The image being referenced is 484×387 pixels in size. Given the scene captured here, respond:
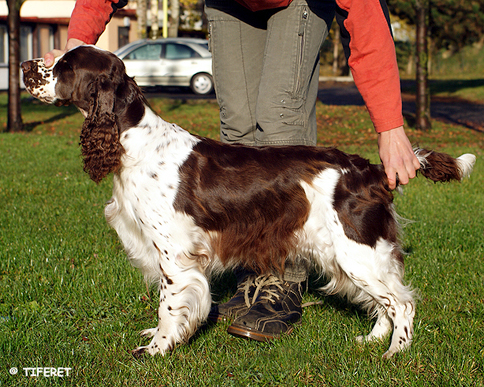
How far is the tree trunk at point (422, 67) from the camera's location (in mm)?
12016

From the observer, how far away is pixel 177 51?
1956 centimetres

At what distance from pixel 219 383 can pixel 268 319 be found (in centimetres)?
69

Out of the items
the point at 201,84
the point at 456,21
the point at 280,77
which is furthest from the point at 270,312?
the point at 456,21

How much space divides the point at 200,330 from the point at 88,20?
6.59 ft

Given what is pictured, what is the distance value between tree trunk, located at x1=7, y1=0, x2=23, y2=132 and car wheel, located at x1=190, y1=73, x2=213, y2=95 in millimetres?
8449

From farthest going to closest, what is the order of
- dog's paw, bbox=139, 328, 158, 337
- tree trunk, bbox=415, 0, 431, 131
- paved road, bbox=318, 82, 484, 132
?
paved road, bbox=318, 82, 484, 132, tree trunk, bbox=415, 0, 431, 131, dog's paw, bbox=139, 328, 158, 337

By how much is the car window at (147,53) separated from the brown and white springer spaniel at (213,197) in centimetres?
1735

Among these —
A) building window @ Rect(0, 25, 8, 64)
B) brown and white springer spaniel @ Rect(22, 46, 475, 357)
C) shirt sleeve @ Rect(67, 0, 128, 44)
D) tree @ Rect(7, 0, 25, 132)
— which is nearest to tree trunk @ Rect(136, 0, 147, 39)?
building window @ Rect(0, 25, 8, 64)

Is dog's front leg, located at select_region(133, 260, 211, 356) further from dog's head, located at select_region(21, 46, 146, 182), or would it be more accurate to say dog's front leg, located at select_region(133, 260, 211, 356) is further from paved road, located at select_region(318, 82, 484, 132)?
paved road, located at select_region(318, 82, 484, 132)

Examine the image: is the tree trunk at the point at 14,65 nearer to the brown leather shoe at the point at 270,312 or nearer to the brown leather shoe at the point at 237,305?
the brown leather shoe at the point at 237,305

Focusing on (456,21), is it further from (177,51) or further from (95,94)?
(95,94)

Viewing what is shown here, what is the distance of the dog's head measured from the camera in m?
2.82

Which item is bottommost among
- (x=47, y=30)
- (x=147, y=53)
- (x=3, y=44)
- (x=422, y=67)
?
(x=422, y=67)

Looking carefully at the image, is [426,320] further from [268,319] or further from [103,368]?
[103,368]
